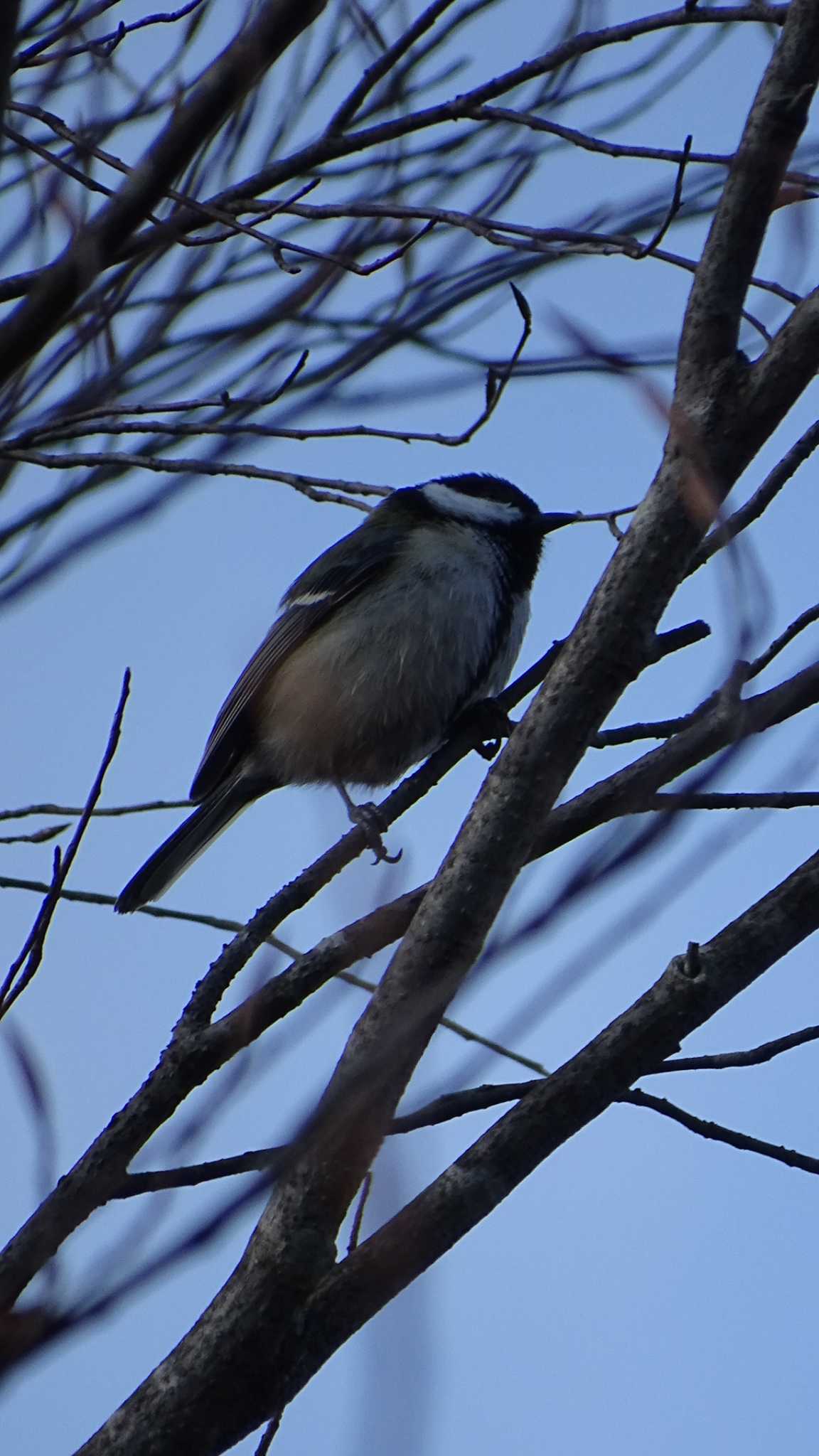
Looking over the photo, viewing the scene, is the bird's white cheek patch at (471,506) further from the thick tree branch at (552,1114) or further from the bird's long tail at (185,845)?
the thick tree branch at (552,1114)

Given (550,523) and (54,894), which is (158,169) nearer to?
(54,894)

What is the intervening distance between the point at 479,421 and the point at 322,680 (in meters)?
2.08

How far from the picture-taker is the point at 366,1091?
3.24ft

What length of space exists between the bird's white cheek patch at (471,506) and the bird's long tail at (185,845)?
3.65 ft

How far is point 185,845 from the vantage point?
4164 millimetres

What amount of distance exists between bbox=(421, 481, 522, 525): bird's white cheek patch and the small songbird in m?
0.01

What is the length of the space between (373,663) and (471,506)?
2.76 ft

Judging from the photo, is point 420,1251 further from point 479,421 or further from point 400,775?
point 400,775

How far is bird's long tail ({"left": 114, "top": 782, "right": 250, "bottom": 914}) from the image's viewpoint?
4.06m

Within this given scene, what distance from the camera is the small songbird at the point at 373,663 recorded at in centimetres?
412

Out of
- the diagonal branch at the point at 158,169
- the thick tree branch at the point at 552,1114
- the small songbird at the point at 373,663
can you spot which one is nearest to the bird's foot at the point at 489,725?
the small songbird at the point at 373,663

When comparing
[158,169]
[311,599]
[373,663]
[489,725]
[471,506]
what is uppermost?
[471,506]

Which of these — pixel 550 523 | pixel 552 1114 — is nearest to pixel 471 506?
pixel 550 523

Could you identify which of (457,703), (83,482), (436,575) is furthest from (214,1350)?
(436,575)
